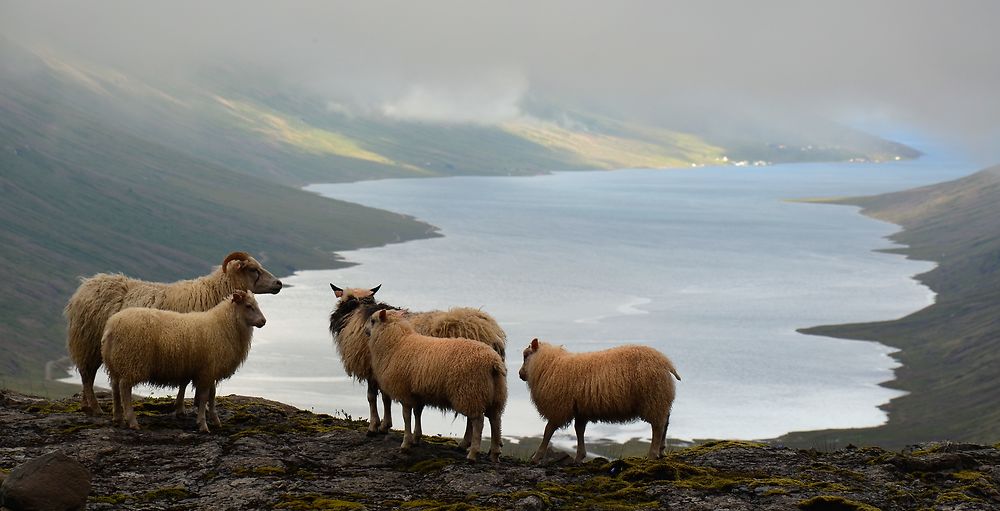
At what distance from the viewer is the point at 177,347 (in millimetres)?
18562

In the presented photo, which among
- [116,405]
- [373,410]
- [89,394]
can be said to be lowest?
[116,405]

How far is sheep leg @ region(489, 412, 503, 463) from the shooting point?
16.7 metres

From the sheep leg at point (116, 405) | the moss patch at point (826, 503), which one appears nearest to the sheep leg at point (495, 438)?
the moss patch at point (826, 503)

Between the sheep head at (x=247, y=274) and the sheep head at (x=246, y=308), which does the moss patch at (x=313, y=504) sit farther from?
the sheep head at (x=247, y=274)

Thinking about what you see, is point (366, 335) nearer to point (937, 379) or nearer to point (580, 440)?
point (580, 440)

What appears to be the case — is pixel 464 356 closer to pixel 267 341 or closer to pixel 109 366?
pixel 109 366

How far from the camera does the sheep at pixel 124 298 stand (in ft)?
65.9

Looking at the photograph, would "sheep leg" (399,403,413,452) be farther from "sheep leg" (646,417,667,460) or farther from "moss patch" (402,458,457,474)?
"sheep leg" (646,417,667,460)

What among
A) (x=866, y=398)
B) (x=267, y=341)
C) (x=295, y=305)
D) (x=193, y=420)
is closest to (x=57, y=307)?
(x=295, y=305)

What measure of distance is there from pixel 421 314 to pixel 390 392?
2501 mm

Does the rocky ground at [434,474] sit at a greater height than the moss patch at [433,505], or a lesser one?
greater

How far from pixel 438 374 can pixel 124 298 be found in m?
7.23

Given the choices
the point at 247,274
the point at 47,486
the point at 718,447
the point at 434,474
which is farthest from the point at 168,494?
the point at 718,447

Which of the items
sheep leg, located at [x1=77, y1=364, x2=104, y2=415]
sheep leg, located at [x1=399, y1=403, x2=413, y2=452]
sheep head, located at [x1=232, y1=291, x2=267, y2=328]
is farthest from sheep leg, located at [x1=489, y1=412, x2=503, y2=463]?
sheep leg, located at [x1=77, y1=364, x2=104, y2=415]
